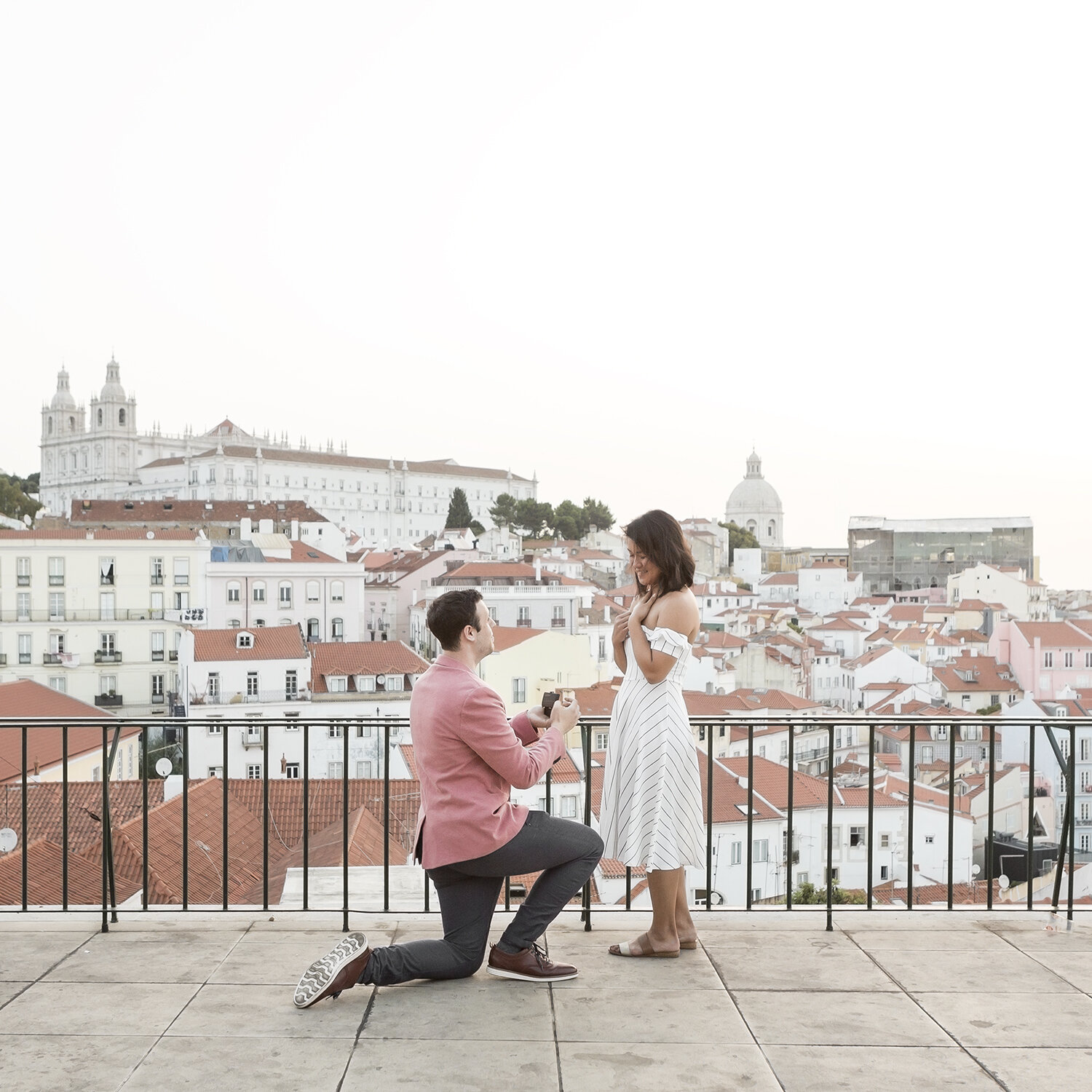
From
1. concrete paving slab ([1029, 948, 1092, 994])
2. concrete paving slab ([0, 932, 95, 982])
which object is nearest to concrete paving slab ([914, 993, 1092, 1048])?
concrete paving slab ([1029, 948, 1092, 994])

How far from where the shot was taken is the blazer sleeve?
3.49 meters

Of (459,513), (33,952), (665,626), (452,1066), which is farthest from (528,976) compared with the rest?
(459,513)

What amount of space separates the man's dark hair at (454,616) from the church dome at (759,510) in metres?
154

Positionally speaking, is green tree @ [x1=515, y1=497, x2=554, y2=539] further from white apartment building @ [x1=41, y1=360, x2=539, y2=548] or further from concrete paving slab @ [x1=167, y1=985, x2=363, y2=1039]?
concrete paving slab @ [x1=167, y1=985, x2=363, y2=1039]

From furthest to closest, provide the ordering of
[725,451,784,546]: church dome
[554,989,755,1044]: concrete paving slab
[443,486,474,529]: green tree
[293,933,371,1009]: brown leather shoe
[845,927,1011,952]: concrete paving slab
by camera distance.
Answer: [725,451,784,546]: church dome, [443,486,474,529]: green tree, [845,927,1011,952]: concrete paving slab, [293,933,371,1009]: brown leather shoe, [554,989,755,1044]: concrete paving slab

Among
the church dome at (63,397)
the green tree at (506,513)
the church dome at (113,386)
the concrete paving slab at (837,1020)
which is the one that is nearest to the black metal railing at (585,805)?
the concrete paving slab at (837,1020)

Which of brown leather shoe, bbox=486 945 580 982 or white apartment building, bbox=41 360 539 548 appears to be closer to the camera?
brown leather shoe, bbox=486 945 580 982

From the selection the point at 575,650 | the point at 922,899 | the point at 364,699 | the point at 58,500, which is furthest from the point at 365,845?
the point at 58,500

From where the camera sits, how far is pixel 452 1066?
9.96ft

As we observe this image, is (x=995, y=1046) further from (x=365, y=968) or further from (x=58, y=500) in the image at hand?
(x=58, y=500)

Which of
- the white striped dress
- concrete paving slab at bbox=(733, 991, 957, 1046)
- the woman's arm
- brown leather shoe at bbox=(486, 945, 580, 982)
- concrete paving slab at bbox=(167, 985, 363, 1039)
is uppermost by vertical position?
the woman's arm

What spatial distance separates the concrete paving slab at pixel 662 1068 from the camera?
2928 mm

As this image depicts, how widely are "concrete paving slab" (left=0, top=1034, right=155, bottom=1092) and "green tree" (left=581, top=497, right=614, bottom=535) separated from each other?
355ft

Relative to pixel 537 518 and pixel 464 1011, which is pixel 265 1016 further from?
pixel 537 518
